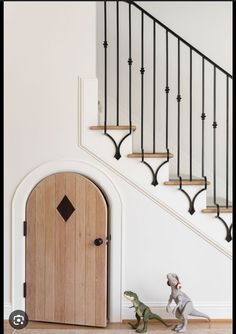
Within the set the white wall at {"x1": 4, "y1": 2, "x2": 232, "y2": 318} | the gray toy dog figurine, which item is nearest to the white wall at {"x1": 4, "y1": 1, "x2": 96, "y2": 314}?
the white wall at {"x1": 4, "y1": 2, "x2": 232, "y2": 318}

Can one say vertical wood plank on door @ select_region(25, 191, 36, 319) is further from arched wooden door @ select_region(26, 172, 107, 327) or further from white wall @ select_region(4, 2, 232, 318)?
white wall @ select_region(4, 2, 232, 318)

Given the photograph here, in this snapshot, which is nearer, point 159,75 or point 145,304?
point 145,304

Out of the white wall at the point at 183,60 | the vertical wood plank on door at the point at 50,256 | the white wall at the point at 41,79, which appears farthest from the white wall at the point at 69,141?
the white wall at the point at 183,60

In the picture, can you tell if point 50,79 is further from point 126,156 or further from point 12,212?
point 12,212

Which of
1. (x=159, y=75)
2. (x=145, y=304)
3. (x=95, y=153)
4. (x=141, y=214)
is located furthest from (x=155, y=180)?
(x=159, y=75)

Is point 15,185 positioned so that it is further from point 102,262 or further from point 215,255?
point 215,255

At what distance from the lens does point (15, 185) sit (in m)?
3.58

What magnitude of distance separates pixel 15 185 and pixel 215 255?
1.83 m

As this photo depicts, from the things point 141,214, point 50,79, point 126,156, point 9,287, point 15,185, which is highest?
point 50,79

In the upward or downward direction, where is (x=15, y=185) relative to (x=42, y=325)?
upward

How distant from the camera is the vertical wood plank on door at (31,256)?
3543 mm

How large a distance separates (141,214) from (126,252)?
351 millimetres

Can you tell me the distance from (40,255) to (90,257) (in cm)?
43

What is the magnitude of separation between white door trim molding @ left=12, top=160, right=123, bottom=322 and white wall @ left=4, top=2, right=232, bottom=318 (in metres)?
0.05
